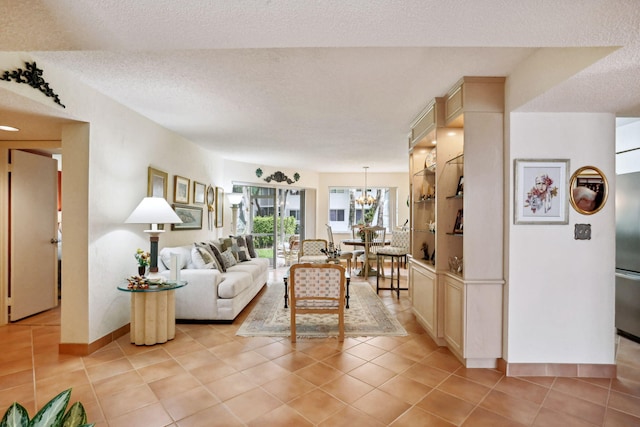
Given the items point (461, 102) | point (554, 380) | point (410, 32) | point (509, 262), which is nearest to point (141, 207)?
point (410, 32)

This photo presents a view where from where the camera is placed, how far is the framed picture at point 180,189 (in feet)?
15.8

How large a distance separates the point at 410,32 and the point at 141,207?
3.09m

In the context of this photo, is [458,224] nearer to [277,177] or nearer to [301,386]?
[301,386]

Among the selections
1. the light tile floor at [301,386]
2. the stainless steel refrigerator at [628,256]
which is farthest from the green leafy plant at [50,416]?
the stainless steel refrigerator at [628,256]

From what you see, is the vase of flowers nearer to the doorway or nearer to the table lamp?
the table lamp

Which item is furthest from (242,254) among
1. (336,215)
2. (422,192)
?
(336,215)

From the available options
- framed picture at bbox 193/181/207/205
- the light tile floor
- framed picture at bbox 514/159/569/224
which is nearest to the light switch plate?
framed picture at bbox 514/159/569/224

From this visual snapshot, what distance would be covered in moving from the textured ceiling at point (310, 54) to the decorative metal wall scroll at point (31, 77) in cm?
10

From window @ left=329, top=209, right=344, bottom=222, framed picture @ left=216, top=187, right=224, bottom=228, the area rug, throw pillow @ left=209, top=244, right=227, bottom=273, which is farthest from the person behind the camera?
window @ left=329, top=209, right=344, bottom=222

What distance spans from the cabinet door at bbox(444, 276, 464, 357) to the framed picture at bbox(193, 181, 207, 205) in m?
4.14

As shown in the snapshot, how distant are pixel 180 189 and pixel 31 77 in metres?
2.56

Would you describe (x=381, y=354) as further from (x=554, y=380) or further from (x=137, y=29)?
(x=137, y=29)

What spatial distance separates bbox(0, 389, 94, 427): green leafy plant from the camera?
719 mm

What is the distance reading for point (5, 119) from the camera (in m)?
3.06
